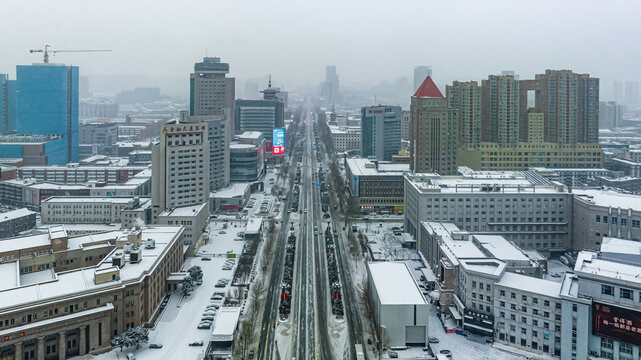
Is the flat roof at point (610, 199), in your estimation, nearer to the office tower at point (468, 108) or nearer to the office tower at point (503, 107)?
the office tower at point (503, 107)

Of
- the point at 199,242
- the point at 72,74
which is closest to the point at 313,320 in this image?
the point at 199,242

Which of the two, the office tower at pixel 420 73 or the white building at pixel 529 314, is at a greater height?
the office tower at pixel 420 73

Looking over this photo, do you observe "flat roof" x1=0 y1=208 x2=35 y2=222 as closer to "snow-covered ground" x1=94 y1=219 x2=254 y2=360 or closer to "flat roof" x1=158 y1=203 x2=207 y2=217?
"flat roof" x1=158 y1=203 x2=207 y2=217

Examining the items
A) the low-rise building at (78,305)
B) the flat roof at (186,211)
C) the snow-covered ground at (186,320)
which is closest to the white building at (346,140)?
the flat roof at (186,211)

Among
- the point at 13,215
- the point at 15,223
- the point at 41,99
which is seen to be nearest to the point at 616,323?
the point at 15,223

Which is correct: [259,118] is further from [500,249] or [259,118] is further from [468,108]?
[500,249]

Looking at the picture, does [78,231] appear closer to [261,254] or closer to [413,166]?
[261,254]

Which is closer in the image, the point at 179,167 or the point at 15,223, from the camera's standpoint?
the point at 179,167
